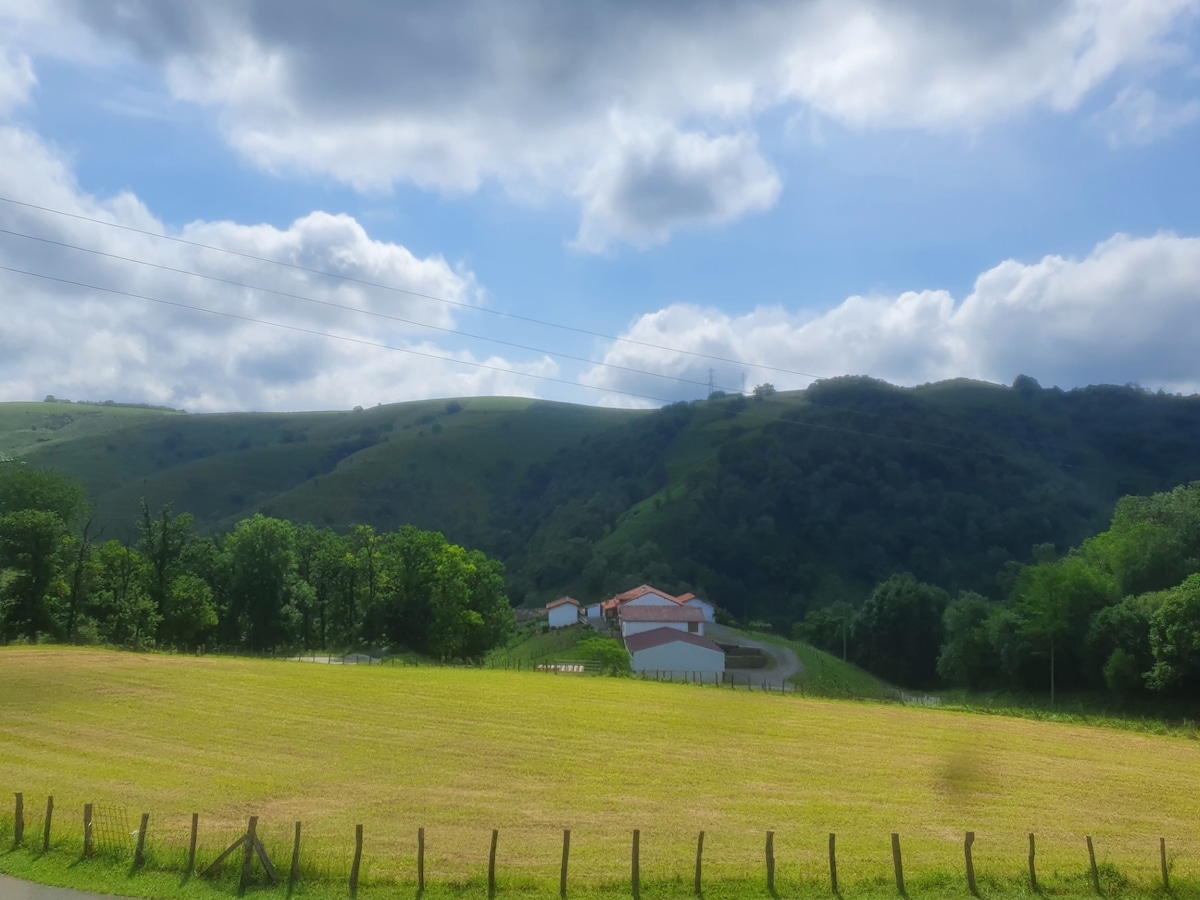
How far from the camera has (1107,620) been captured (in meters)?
61.0

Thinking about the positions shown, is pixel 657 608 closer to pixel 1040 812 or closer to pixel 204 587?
pixel 204 587

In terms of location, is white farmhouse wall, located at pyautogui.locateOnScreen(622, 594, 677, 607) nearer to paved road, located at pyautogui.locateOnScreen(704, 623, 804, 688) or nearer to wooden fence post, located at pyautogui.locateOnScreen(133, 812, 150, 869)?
paved road, located at pyautogui.locateOnScreen(704, 623, 804, 688)

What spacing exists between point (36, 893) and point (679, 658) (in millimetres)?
72652

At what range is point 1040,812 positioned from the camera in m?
25.2

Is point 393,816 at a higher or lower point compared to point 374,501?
lower

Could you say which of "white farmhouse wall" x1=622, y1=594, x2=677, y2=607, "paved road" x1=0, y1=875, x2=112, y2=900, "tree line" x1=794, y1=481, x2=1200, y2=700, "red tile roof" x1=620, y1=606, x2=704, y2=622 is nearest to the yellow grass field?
"paved road" x1=0, y1=875, x2=112, y2=900

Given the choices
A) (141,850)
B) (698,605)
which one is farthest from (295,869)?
(698,605)

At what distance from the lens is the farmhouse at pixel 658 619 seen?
97.3 metres

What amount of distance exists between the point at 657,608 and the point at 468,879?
8450 centimetres

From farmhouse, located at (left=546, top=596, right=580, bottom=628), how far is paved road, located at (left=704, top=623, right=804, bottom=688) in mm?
18519

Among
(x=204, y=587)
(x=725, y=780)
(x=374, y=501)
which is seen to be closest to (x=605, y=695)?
(x=725, y=780)

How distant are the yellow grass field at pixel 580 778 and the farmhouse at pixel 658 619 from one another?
156ft

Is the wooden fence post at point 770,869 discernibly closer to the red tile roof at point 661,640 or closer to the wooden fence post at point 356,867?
the wooden fence post at point 356,867

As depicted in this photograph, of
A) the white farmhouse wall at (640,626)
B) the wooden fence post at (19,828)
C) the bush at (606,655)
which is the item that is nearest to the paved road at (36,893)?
the wooden fence post at (19,828)
